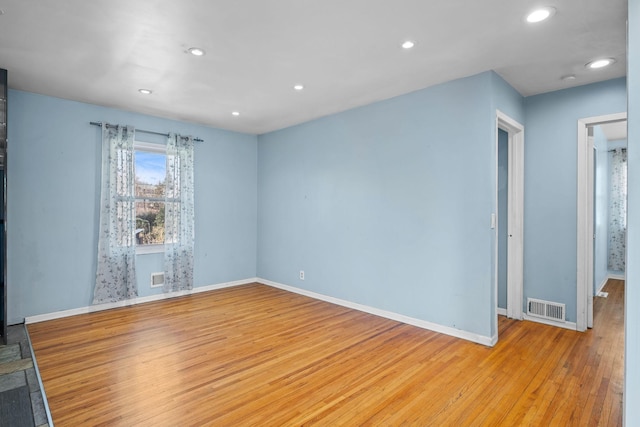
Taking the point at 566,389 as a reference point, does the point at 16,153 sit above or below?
above

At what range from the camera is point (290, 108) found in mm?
4418

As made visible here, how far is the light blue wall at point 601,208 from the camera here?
4.98 meters

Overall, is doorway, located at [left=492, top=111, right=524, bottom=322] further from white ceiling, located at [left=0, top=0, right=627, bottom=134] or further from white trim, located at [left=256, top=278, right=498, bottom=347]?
white trim, located at [left=256, top=278, right=498, bottom=347]

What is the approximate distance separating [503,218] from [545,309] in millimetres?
1096

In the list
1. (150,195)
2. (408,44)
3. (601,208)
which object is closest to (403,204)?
(408,44)

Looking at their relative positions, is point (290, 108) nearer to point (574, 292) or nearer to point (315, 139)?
point (315, 139)

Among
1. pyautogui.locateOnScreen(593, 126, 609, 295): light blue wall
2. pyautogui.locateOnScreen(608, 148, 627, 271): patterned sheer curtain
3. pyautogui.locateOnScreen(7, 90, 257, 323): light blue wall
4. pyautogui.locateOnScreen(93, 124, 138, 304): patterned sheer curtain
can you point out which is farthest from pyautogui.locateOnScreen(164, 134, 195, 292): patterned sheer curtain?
pyautogui.locateOnScreen(608, 148, 627, 271): patterned sheer curtain

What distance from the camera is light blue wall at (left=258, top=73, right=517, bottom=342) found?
10.7 feet

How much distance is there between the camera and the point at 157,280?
4801 millimetres

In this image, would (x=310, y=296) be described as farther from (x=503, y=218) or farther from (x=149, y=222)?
(x=503, y=218)

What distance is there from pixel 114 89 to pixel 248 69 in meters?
1.67

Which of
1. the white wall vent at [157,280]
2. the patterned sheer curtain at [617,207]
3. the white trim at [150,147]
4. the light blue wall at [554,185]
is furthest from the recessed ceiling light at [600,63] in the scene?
the white wall vent at [157,280]

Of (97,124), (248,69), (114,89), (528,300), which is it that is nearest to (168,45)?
(248,69)

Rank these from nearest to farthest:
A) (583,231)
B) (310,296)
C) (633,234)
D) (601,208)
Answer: (633,234)
(583,231)
(310,296)
(601,208)
